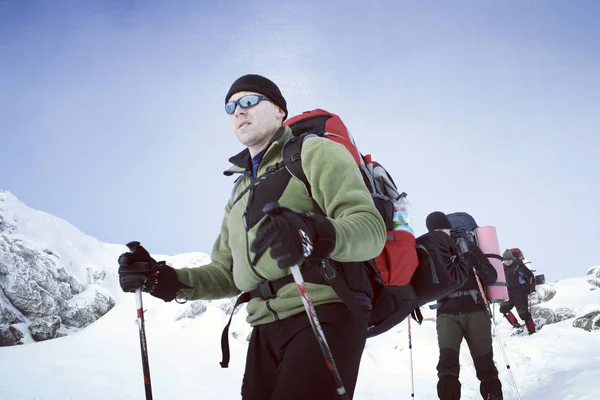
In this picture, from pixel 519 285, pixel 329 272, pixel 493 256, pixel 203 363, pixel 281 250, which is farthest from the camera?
pixel 519 285

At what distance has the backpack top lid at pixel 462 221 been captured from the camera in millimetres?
8086

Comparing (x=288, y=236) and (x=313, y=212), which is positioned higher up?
(x=313, y=212)

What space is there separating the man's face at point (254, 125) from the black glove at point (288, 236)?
1293mm

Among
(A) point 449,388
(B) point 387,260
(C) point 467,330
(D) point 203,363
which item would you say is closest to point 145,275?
(B) point 387,260

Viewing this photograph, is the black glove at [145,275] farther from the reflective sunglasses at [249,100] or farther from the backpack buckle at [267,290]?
the reflective sunglasses at [249,100]

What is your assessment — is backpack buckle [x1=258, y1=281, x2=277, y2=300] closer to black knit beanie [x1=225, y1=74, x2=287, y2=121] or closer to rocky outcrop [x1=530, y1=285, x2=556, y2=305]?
black knit beanie [x1=225, y1=74, x2=287, y2=121]

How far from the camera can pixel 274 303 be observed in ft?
7.81

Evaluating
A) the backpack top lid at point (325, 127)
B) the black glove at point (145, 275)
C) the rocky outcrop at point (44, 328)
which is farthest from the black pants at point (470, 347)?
the rocky outcrop at point (44, 328)

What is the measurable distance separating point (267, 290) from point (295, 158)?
2.63 ft

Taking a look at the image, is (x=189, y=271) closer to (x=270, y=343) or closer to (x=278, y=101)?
(x=270, y=343)

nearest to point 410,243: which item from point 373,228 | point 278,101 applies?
point 373,228

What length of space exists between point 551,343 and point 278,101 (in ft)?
39.2

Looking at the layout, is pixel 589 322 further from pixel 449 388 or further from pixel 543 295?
pixel 449 388

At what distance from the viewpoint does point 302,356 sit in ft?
6.84
